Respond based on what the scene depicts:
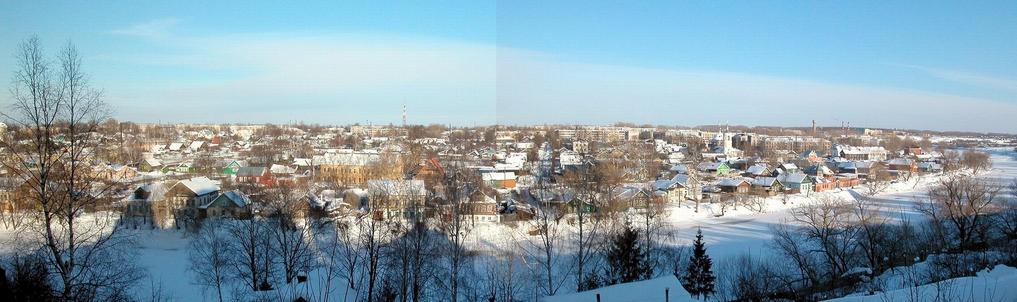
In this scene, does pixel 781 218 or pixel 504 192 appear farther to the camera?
pixel 504 192

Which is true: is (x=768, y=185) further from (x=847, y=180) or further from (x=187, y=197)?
(x=187, y=197)

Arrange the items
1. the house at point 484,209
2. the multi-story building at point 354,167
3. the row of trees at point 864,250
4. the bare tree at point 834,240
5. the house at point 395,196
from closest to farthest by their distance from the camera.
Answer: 1. the row of trees at point 864,250
2. the bare tree at point 834,240
3. the house at point 395,196
4. the house at point 484,209
5. the multi-story building at point 354,167

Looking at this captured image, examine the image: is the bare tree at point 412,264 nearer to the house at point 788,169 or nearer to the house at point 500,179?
the house at point 500,179

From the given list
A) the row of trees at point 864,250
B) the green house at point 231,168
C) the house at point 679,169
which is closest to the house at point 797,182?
the house at point 679,169

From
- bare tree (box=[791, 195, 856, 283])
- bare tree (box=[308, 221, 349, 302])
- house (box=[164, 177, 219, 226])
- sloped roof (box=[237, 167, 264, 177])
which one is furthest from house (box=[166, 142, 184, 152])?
bare tree (box=[791, 195, 856, 283])

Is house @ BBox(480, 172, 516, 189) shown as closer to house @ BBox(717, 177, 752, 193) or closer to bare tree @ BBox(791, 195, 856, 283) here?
house @ BBox(717, 177, 752, 193)

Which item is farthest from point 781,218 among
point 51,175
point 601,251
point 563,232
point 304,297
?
point 51,175

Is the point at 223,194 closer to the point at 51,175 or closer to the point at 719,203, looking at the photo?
the point at 51,175
